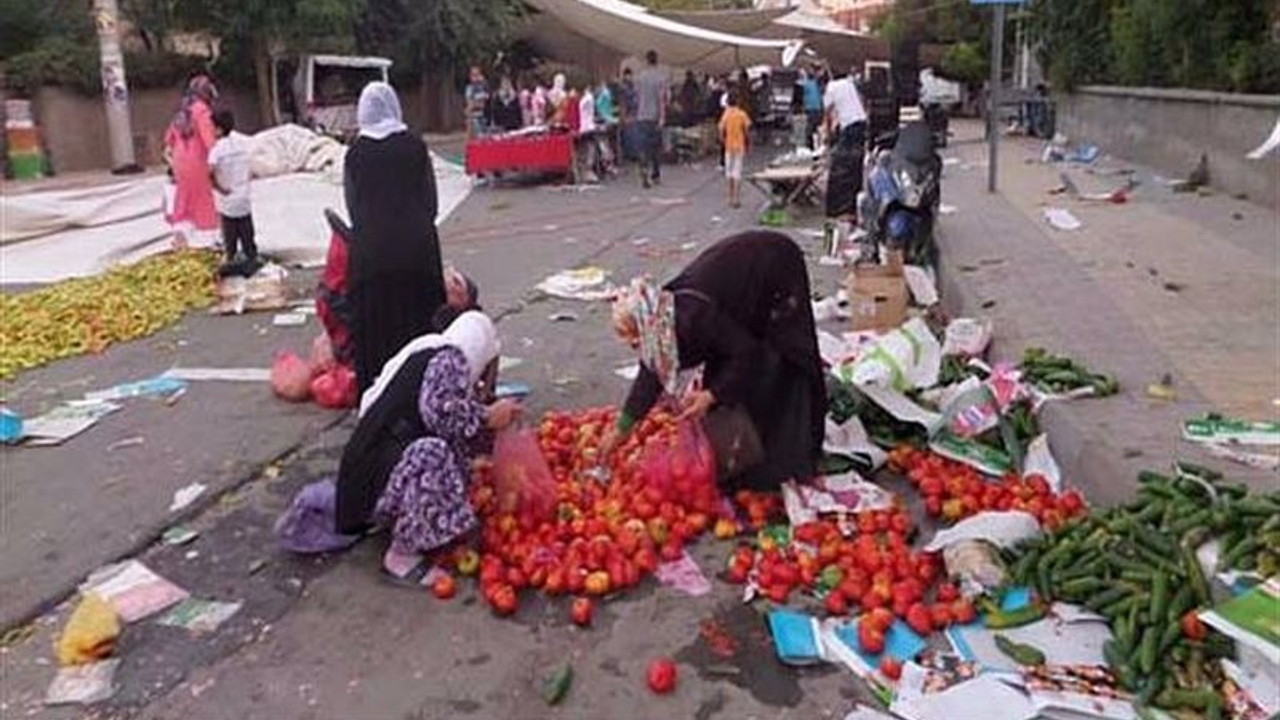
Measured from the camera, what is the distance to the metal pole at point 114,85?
21.2m

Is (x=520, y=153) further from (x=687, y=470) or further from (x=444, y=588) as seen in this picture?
(x=444, y=588)

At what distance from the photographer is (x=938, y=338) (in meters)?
7.03

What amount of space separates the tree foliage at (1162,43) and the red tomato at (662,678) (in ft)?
40.9

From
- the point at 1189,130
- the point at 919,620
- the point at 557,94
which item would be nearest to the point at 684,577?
the point at 919,620

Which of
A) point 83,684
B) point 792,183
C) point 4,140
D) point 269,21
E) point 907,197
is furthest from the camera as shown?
point 269,21

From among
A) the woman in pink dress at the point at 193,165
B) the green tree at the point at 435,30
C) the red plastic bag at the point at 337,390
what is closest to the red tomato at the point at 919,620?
the red plastic bag at the point at 337,390

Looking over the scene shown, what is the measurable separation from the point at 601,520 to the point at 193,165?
8204 mm

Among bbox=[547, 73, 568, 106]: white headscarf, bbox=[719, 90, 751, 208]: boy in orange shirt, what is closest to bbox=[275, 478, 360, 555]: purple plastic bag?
bbox=[719, 90, 751, 208]: boy in orange shirt

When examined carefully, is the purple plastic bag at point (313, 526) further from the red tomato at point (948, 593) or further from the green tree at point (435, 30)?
the green tree at point (435, 30)

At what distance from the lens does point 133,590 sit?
434 cm

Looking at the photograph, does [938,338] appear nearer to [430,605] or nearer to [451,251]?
[430,605]

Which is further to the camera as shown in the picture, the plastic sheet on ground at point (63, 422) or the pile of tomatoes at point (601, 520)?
the plastic sheet on ground at point (63, 422)

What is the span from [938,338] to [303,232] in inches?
318

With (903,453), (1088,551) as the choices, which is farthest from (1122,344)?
(1088,551)
